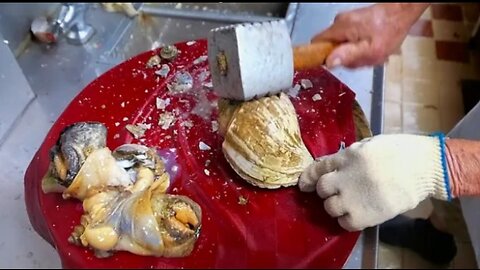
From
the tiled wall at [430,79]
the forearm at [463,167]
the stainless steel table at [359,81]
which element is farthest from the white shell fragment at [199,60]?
the tiled wall at [430,79]

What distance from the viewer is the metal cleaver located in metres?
0.57

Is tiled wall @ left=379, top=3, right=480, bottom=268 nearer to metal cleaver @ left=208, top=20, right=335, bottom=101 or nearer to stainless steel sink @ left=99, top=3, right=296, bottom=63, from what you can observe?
stainless steel sink @ left=99, top=3, right=296, bottom=63

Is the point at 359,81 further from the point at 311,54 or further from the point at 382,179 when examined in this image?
the point at 382,179

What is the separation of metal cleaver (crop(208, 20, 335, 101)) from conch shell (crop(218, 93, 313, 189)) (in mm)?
18

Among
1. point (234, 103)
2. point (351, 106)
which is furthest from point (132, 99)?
point (351, 106)

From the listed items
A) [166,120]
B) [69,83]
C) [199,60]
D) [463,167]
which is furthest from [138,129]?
[463,167]

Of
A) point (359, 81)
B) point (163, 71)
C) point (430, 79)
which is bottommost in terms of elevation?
point (430, 79)

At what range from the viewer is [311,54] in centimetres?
67

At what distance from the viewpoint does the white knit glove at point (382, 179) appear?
1.85 ft

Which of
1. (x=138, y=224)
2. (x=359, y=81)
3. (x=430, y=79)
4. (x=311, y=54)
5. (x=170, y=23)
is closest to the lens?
(x=138, y=224)

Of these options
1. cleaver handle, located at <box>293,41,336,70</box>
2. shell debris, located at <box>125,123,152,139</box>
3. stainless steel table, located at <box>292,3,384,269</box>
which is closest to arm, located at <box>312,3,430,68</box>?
cleaver handle, located at <box>293,41,336,70</box>

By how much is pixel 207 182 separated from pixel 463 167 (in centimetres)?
28

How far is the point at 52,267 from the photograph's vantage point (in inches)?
23.0

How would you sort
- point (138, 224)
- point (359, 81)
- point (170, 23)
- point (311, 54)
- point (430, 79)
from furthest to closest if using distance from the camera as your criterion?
point (430, 79) → point (170, 23) → point (359, 81) → point (311, 54) → point (138, 224)
